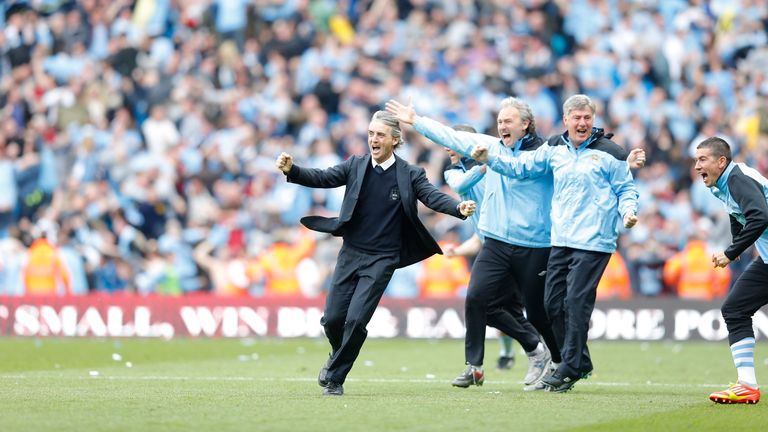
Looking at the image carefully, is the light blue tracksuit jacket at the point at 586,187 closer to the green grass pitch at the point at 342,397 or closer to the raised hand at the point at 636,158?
the raised hand at the point at 636,158

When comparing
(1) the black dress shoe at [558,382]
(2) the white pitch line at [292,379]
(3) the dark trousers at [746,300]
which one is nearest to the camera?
(3) the dark trousers at [746,300]

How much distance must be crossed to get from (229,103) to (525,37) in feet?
Result: 19.6

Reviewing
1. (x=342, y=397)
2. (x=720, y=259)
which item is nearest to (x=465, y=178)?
(x=342, y=397)

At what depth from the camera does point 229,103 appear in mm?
27922

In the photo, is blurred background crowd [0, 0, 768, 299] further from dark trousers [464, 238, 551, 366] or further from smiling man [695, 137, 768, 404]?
smiling man [695, 137, 768, 404]

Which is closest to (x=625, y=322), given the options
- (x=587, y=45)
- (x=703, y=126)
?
(x=703, y=126)

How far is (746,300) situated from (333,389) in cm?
344

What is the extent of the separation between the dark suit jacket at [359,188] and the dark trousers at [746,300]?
2.54 m

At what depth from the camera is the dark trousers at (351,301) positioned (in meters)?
11.7

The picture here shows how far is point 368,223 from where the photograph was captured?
1205 cm

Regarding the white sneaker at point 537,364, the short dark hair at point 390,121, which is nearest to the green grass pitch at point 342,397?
the white sneaker at point 537,364

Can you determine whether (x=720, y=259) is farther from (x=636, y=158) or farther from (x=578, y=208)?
(x=578, y=208)

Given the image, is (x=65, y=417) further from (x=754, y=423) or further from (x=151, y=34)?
(x=151, y=34)

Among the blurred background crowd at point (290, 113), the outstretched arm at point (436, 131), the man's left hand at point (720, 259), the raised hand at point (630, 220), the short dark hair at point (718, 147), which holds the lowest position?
the man's left hand at point (720, 259)
